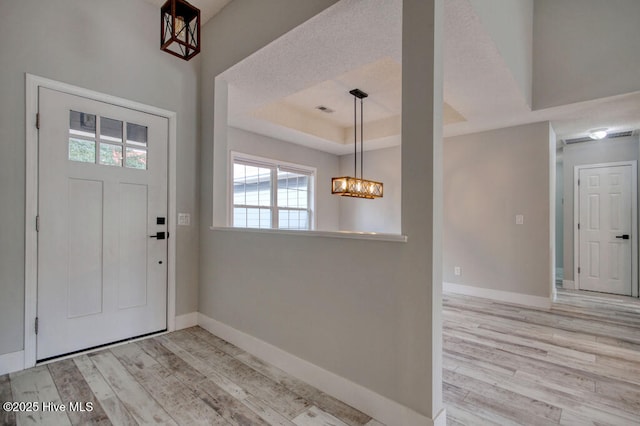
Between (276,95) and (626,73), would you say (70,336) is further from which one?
(626,73)

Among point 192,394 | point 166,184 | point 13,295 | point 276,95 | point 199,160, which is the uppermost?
point 276,95

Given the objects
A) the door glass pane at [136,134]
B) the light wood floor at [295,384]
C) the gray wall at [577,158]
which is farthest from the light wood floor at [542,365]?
the door glass pane at [136,134]

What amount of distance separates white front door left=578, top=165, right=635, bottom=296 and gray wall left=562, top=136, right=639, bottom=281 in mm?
124

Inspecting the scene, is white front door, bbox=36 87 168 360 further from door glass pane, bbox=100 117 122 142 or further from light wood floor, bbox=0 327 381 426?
light wood floor, bbox=0 327 381 426

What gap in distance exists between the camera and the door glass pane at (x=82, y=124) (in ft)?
8.16

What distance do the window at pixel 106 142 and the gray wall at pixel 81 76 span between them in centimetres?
27

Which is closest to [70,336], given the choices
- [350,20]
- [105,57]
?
[105,57]

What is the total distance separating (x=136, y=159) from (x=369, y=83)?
2.79 meters

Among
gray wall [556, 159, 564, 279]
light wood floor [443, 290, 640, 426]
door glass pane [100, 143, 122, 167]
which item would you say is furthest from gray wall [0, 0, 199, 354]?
gray wall [556, 159, 564, 279]

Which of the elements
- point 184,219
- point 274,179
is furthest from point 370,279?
point 274,179

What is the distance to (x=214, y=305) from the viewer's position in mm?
3010

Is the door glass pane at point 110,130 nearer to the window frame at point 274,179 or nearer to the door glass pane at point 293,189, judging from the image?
the window frame at point 274,179

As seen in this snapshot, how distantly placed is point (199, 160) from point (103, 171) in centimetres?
86

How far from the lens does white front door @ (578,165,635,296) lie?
4.66 metres
